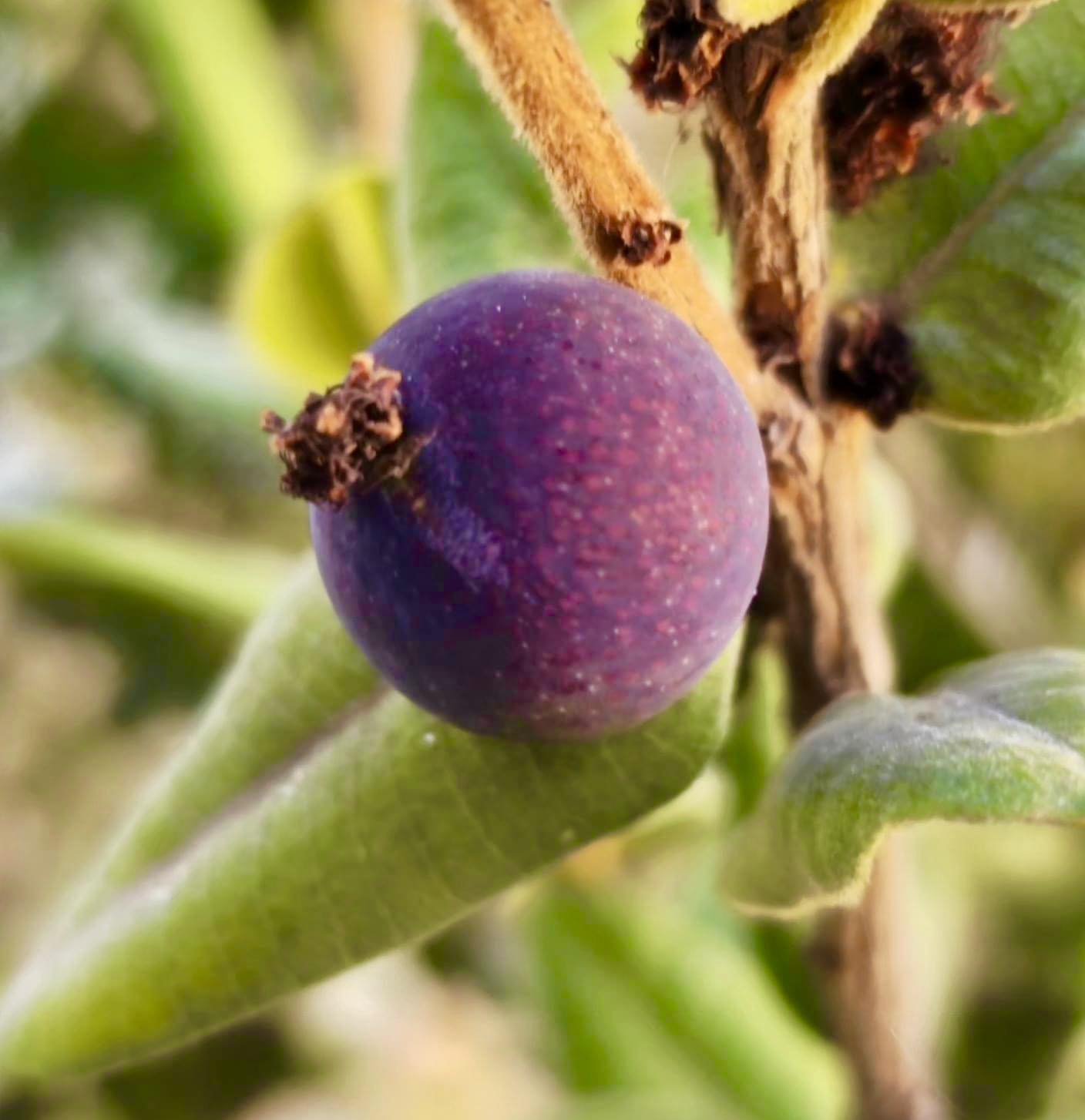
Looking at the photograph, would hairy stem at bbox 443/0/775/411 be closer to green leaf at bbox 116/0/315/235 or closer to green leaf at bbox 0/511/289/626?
green leaf at bbox 0/511/289/626

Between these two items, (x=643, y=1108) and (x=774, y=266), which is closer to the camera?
(x=774, y=266)

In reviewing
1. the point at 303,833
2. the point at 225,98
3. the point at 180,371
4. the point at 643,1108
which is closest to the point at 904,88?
the point at 303,833

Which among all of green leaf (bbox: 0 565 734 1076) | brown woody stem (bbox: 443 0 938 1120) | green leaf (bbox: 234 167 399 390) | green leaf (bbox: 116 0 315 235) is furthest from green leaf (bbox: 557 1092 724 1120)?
green leaf (bbox: 116 0 315 235)

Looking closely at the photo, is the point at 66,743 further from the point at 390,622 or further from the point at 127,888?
the point at 390,622

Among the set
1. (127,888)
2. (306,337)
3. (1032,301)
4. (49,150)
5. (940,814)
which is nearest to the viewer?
(940,814)

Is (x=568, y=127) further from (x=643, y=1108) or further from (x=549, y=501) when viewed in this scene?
(x=643, y=1108)

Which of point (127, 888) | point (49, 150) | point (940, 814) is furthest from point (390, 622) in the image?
point (49, 150)
